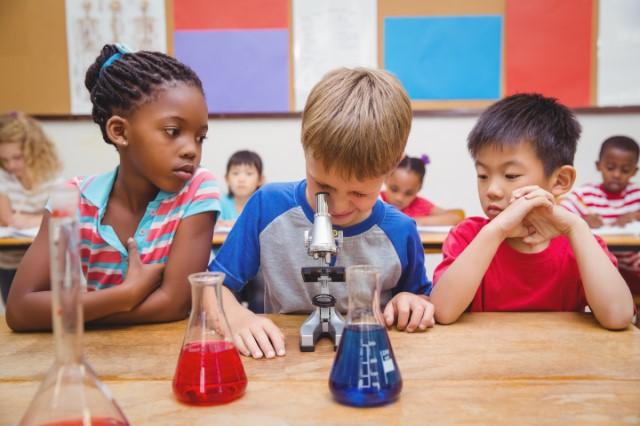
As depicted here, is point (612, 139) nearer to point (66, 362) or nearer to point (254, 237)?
point (254, 237)

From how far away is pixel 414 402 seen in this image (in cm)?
78

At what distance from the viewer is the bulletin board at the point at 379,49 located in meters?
4.15

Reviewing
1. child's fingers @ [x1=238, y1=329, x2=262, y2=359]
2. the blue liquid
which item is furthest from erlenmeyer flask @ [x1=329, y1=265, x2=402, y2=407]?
child's fingers @ [x1=238, y1=329, x2=262, y2=359]

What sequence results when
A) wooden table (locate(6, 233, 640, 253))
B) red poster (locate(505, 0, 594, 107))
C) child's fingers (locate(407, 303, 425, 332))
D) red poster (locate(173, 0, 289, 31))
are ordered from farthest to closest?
red poster (locate(173, 0, 289, 31))
red poster (locate(505, 0, 594, 107))
wooden table (locate(6, 233, 640, 253))
child's fingers (locate(407, 303, 425, 332))

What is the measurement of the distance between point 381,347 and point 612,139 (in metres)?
3.77

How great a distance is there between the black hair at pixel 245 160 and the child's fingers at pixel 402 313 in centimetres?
314

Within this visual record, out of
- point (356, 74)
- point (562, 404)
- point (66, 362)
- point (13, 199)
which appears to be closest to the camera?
point (66, 362)

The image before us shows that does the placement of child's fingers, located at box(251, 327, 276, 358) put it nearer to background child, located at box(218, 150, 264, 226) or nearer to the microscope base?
the microscope base

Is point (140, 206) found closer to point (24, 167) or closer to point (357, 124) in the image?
point (357, 124)

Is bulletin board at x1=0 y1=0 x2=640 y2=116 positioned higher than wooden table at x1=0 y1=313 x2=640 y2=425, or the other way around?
bulletin board at x1=0 y1=0 x2=640 y2=116

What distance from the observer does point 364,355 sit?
762 millimetres

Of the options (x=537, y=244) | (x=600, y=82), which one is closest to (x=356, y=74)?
(x=537, y=244)

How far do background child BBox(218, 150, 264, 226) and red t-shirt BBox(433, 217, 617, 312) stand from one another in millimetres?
2794

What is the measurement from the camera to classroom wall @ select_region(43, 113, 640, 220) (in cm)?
432
